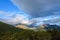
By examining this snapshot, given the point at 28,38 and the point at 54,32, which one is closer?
the point at 28,38

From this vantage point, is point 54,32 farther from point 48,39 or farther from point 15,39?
point 15,39

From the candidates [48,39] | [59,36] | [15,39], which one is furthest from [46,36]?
[15,39]

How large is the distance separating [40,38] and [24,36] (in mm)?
11397

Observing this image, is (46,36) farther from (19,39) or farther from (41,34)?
(19,39)

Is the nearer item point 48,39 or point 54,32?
point 48,39

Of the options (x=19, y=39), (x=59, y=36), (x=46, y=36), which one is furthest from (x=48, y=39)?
(x=19, y=39)

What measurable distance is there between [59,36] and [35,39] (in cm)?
1488

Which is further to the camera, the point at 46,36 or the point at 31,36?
the point at 31,36

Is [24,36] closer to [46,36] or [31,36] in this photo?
[31,36]

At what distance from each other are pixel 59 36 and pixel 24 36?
21411 mm

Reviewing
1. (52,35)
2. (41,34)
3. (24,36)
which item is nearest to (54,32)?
(52,35)

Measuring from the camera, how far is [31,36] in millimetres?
115250

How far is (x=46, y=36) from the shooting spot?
10831 cm

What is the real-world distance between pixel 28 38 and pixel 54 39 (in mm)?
15763
